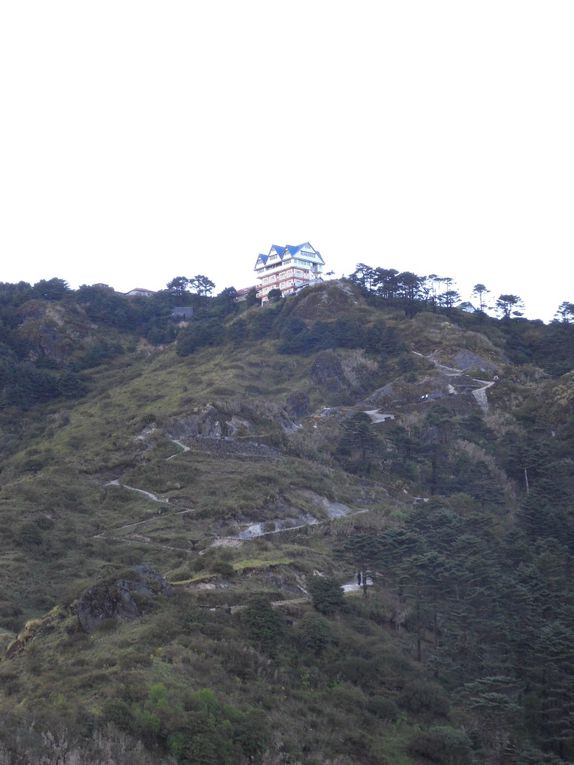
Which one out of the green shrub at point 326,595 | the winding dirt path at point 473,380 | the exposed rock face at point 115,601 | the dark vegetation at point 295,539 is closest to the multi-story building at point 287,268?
the dark vegetation at point 295,539

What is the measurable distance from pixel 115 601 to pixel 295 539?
1697cm

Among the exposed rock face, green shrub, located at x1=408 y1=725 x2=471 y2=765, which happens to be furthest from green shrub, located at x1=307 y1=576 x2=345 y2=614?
green shrub, located at x1=408 y1=725 x2=471 y2=765

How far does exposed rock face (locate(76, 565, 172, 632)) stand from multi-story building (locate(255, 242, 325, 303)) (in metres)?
70.5

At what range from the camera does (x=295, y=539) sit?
43562 mm

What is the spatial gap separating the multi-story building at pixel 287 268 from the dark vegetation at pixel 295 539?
7.59 meters

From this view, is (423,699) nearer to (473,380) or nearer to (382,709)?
(382,709)

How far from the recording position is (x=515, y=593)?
113 feet

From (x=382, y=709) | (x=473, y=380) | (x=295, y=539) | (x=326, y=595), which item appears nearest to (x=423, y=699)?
(x=382, y=709)

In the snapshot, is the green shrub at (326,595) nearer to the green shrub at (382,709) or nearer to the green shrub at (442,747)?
the green shrub at (382,709)

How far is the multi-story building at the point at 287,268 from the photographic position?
9875 centimetres

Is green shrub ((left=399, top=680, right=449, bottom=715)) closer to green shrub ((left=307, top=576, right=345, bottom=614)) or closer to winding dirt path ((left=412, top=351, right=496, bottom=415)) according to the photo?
green shrub ((left=307, top=576, right=345, bottom=614))

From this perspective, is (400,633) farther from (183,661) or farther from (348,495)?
(348,495)

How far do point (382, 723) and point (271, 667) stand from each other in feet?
12.2

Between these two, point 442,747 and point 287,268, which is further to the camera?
point 287,268
